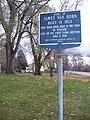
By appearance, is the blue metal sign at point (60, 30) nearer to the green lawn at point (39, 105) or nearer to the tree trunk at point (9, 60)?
the green lawn at point (39, 105)

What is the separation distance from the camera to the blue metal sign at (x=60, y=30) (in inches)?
275

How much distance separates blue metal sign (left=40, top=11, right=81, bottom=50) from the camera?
275 inches

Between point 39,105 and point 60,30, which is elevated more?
point 60,30

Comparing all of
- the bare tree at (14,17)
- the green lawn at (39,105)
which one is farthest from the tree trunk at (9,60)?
the green lawn at (39,105)

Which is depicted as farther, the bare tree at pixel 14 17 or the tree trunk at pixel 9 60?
the tree trunk at pixel 9 60

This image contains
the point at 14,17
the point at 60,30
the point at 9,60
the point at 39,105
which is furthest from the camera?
the point at 9,60

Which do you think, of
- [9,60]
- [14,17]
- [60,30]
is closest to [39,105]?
[60,30]

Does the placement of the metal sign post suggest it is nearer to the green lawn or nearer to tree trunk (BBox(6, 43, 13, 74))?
the green lawn

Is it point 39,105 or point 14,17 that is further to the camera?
point 14,17

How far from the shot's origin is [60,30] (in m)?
7.04

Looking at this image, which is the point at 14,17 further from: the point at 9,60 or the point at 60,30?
the point at 60,30

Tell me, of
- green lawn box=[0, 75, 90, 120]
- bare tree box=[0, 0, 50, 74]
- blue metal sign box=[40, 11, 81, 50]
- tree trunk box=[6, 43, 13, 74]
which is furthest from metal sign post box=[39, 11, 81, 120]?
tree trunk box=[6, 43, 13, 74]

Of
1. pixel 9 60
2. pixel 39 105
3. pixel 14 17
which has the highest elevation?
pixel 14 17

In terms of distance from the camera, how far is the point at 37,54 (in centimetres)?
4294
